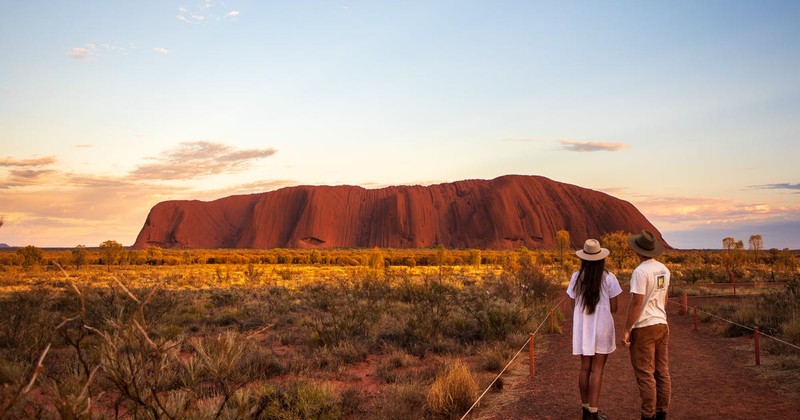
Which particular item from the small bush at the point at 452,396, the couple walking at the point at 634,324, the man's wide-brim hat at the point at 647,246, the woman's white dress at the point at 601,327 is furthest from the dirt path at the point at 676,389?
the man's wide-brim hat at the point at 647,246

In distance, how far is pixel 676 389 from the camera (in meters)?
7.48

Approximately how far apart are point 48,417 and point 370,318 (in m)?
10.4

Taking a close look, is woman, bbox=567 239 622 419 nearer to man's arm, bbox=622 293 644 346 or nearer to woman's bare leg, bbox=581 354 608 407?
woman's bare leg, bbox=581 354 608 407

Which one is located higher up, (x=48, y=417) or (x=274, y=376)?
(x=48, y=417)

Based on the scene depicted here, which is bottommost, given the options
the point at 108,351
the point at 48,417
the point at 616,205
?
the point at 48,417

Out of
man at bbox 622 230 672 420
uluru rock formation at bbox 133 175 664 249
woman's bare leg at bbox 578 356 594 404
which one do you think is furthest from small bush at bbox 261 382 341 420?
uluru rock formation at bbox 133 175 664 249

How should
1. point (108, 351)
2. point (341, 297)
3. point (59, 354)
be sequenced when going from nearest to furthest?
point (108, 351) < point (59, 354) < point (341, 297)

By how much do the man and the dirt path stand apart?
92 centimetres

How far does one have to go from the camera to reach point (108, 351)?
3.51 metres

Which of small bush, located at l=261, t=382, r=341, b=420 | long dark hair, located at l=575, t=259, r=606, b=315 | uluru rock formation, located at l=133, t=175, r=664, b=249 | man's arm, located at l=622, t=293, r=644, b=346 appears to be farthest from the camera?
uluru rock formation, located at l=133, t=175, r=664, b=249

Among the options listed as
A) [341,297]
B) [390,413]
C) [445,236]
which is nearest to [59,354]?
[390,413]

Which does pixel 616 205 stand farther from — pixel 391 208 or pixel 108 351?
pixel 108 351

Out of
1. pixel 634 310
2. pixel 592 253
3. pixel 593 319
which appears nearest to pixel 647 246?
pixel 592 253

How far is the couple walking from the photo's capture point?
5379 mm
